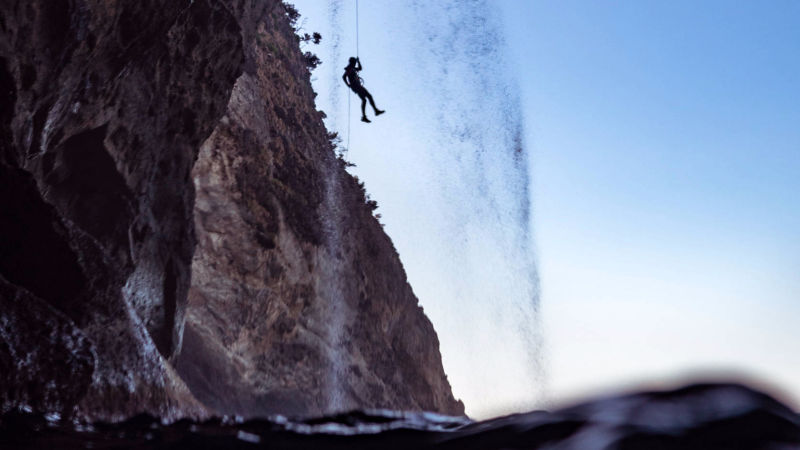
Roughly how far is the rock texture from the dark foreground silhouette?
12525 mm

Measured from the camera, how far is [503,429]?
3.14m

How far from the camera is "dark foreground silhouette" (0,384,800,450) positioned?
2.49 meters

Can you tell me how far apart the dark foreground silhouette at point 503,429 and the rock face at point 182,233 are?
73cm

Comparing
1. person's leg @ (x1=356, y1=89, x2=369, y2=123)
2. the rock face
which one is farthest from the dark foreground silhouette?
person's leg @ (x1=356, y1=89, x2=369, y2=123)

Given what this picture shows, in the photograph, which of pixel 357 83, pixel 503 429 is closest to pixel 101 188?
pixel 357 83

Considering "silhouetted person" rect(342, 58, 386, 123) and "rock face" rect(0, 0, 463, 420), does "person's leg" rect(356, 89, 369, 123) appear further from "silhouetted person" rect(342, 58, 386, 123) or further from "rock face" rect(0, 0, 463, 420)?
"rock face" rect(0, 0, 463, 420)

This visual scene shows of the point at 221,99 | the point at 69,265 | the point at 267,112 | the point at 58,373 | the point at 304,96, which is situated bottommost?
the point at 58,373

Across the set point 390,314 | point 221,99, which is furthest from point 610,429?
point 390,314

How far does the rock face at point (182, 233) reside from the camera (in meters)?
6.01

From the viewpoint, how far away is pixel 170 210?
12.6 metres

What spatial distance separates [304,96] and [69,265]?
58.9 ft

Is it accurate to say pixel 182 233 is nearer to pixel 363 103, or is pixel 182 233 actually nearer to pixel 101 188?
pixel 101 188

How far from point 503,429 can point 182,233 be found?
11095 mm

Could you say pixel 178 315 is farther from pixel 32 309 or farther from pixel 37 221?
pixel 32 309
